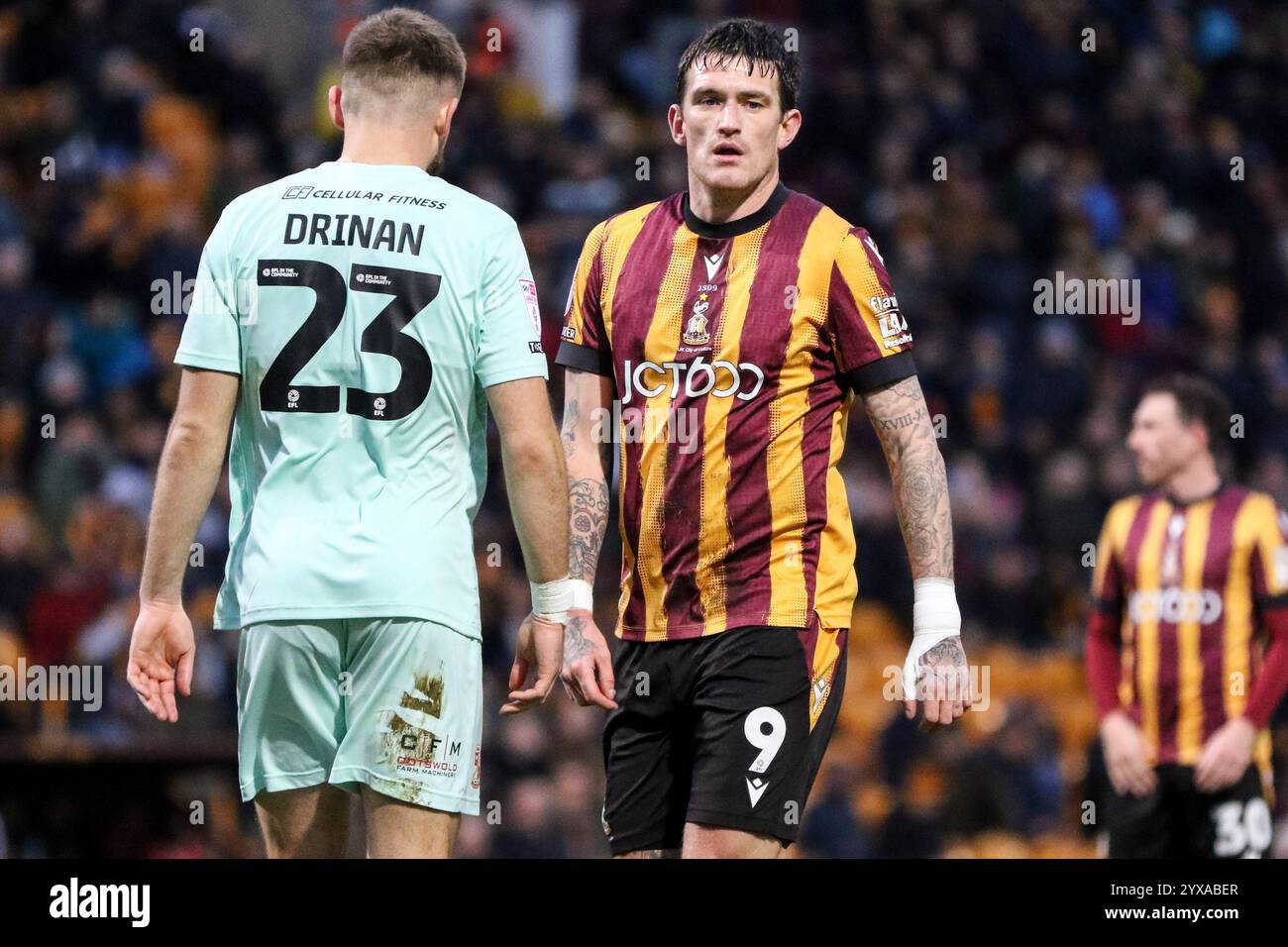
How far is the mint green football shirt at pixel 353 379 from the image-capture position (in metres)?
4.03

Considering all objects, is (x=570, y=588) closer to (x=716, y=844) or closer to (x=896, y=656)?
(x=716, y=844)

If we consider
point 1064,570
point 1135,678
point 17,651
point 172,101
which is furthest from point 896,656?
point 172,101

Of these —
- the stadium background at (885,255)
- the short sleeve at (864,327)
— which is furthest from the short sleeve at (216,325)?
the stadium background at (885,255)

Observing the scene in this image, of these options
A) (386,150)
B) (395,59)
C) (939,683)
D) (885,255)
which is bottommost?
(939,683)

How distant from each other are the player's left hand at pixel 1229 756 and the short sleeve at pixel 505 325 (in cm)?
355

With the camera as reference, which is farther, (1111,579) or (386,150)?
(1111,579)

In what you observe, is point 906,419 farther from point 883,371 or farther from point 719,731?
point 719,731

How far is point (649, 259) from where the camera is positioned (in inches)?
193

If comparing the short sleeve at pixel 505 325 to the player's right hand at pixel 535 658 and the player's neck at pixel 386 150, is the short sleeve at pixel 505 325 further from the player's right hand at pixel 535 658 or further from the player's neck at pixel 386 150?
the player's right hand at pixel 535 658

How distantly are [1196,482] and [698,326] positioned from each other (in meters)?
3.12

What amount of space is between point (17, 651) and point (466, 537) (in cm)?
586

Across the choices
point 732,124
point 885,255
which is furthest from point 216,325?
point 885,255

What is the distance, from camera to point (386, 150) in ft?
13.9

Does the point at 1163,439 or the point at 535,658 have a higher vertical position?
the point at 1163,439
